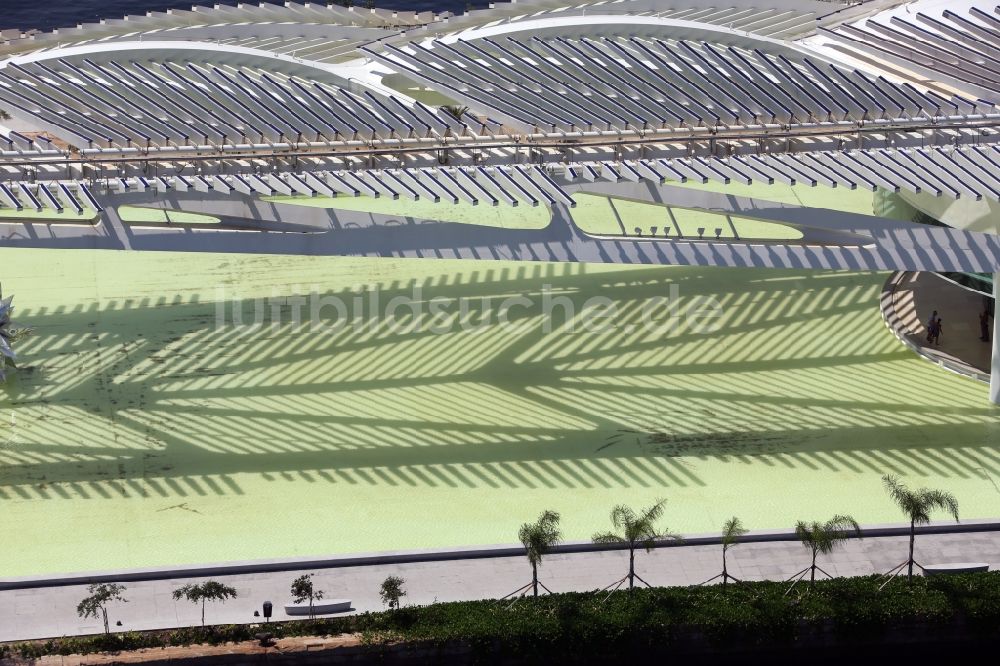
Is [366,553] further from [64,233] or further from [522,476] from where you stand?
[64,233]

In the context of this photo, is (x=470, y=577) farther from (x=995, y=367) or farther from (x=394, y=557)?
(x=995, y=367)

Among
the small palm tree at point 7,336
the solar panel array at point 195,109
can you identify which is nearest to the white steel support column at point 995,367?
the solar panel array at point 195,109

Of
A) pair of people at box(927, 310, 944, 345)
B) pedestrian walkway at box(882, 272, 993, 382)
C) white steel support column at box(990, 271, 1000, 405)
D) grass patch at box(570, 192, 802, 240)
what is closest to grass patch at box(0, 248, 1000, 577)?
white steel support column at box(990, 271, 1000, 405)

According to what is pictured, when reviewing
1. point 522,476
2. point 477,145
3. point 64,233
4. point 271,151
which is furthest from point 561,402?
point 64,233

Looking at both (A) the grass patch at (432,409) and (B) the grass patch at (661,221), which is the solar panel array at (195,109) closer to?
(A) the grass patch at (432,409)

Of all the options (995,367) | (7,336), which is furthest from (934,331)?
(7,336)

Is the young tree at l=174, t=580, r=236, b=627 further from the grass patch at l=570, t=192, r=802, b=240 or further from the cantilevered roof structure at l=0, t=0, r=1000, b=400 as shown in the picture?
the grass patch at l=570, t=192, r=802, b=240

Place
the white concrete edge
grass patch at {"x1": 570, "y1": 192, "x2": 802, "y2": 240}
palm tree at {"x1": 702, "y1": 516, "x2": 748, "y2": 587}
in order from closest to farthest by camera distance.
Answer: palm tree at {"x1": 702, "y1": 516, "x2": 748, "y2": 587} < the white concrete edge < grass patch at {"x1": 570, "y1": 192, "x2": 802, "y2": 240}
